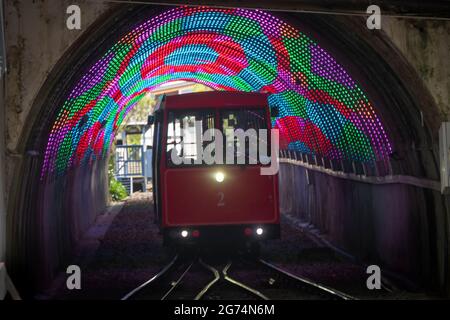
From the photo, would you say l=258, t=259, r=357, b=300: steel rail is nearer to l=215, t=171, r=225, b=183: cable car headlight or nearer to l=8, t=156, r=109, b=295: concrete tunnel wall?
l=215, t=171, r=225, b=183: cable car headlight

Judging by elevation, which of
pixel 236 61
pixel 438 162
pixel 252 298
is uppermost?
pixel 236 61

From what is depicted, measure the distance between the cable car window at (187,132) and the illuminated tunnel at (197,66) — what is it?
1.66m

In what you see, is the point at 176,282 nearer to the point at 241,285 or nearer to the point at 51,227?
the point at 241,285

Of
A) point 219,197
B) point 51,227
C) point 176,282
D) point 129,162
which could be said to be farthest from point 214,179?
point 129,162

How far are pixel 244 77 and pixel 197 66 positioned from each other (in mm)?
1729

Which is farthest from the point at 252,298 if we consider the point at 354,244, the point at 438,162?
the point at 354,244

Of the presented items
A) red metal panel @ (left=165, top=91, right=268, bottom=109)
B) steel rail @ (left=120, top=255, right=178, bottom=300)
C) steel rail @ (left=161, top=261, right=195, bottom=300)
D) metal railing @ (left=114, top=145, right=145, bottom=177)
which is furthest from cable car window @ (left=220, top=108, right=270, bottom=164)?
metal railing @ (left=114, top=145, right=145, bottom=177)

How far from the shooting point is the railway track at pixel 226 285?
1168 cm

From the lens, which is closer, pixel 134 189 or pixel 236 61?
pixel 236 61

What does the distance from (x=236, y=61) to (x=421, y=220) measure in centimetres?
944

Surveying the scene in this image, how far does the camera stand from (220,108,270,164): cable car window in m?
14.6

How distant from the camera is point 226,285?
12.9 metres

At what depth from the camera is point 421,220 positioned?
11.4m
